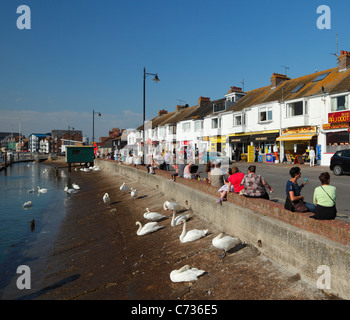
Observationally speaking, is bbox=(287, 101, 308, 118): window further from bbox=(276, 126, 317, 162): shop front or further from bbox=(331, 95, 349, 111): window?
bbox=(331, 95, 349, 111): window

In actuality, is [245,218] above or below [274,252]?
above

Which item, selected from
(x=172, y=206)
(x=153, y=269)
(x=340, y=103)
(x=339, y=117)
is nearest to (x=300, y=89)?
(x=340, y=103)

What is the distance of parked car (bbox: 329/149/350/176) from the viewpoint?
16484 mm

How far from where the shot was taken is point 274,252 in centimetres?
605

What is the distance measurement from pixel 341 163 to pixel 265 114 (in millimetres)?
15668

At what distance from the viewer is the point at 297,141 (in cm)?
2797

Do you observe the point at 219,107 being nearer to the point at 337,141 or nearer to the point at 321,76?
the point at 321,76

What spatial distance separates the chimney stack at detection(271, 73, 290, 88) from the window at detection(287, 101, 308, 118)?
749cm

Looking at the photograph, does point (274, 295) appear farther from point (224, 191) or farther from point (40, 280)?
point (40, 280)

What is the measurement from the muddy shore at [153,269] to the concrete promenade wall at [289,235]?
9.8 inches

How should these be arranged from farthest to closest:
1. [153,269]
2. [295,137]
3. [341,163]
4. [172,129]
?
1. [172,129]
2. [295,137]
3. [341,163]
4. [153,269]

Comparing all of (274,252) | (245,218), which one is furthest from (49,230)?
(274,252)

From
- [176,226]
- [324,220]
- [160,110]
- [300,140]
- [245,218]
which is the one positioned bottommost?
[176,226]

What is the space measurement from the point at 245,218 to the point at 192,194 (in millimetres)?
4014
